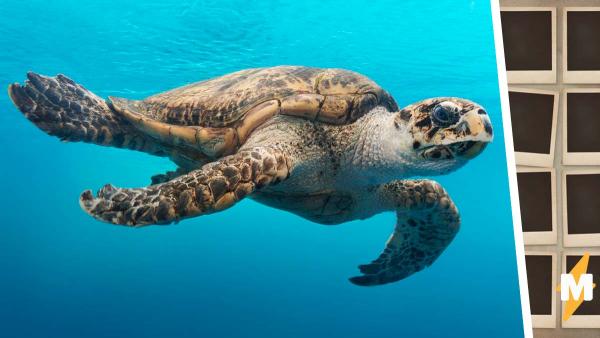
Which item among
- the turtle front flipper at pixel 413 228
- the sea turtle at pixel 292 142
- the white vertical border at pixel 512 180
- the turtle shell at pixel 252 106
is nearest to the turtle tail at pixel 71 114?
the sea turtle at pixel 292 142

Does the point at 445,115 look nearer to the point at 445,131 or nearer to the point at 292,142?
the point at 445,131

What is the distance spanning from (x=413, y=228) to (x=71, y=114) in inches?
74.9

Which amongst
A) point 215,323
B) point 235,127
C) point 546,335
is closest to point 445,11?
point 235,127

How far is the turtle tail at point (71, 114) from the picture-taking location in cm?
192

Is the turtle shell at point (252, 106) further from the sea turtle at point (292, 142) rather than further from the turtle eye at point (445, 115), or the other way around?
the turtle eye at point (445, 115)

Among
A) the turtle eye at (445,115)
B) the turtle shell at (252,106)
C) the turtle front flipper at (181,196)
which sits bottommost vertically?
the turtle front flipper at (181,196)

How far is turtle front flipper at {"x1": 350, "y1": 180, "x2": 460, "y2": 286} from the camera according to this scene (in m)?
2.20

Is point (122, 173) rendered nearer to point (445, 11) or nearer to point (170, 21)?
point (170, 21)

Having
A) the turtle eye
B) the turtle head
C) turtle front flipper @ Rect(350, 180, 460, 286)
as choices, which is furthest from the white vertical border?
the turtle eye

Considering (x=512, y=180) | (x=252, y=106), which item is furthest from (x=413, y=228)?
(x=252, y=106)

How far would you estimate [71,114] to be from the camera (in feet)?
6.63

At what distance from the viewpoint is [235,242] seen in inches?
468

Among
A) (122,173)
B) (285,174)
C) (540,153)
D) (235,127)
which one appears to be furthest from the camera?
(122,173)

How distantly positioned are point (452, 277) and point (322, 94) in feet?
30.4
